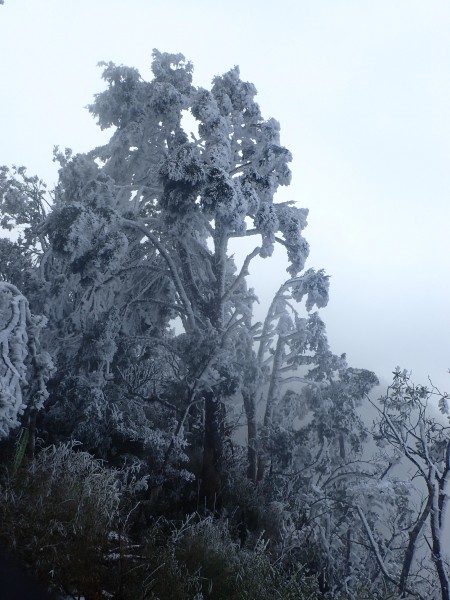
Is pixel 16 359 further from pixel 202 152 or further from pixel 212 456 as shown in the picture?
pixel 202 152

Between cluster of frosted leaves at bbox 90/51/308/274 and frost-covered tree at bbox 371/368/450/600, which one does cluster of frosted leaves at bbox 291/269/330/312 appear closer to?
cluster of frosted leaves at bbox 90/51/308/274

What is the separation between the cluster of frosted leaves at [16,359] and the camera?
5094mm

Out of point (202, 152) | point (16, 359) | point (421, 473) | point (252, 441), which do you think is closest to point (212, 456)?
point (252, 441)

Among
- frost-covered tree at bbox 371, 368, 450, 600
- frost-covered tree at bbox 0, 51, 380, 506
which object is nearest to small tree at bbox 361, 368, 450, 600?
frost-covered tree at bbox 371, 368, 450, 600

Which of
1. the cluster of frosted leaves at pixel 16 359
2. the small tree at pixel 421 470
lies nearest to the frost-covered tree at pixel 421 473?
the small tree at pixel 421 470

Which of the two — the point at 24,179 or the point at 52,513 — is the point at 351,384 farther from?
the point at 24,179

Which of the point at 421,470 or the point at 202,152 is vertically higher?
the point at 202,152

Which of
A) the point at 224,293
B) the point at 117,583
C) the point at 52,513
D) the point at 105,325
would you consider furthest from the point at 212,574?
the point at 224,293

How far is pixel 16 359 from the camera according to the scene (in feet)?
18.9

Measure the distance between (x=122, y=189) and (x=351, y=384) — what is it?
9.64 meters

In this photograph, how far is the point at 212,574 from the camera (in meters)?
6.24

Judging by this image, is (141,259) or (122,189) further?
(141,259)

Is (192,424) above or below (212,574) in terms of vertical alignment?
above

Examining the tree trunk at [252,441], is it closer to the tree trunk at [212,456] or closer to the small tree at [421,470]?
the tree trunk at [212,456]
